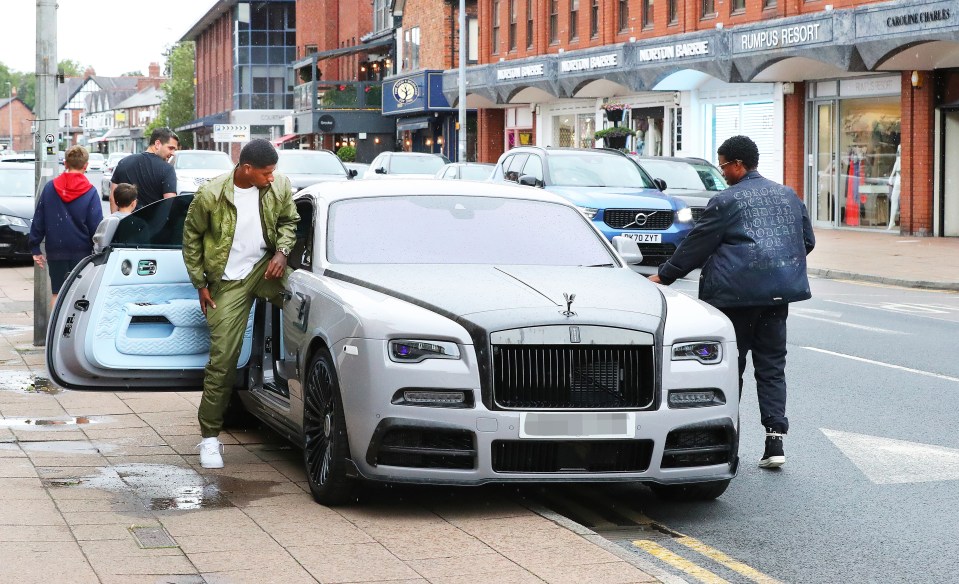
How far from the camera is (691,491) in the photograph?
7.19 metres

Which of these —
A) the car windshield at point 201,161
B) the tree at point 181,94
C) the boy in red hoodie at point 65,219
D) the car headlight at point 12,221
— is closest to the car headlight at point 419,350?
the boy in red hoodie at point 65,219

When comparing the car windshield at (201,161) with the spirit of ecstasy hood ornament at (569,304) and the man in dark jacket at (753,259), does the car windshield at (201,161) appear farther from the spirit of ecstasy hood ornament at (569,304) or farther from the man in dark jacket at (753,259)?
the spirit of ecstasy hood ornament at (569,304)

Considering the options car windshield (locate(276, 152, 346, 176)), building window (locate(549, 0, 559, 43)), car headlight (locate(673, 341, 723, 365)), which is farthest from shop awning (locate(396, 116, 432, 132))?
car headlight (locate(673, 341, 723, 365))

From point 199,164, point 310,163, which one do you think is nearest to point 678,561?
point 310,163

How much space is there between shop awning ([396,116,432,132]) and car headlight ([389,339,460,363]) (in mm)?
52653

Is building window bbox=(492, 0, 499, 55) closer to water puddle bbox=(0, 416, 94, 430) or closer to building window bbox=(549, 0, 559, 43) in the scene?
building window bbox=(549, 0, 559, 43)

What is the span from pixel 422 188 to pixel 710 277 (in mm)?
1682

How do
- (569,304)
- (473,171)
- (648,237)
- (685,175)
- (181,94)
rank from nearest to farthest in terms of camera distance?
(569,304) → (648,237) → (685,175) → (473,171) → (181,94)

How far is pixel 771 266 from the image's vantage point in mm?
7836

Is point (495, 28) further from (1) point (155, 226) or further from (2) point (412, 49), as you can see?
(1) point (155, 226)

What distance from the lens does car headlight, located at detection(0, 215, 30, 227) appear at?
76.6 ft

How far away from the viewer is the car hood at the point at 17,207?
23656 mm

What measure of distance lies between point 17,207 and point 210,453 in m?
17.6

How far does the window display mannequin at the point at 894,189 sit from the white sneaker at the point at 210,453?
2414 cm
